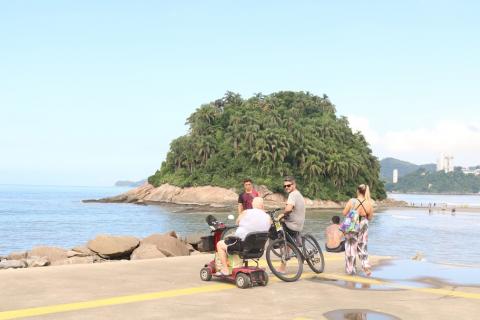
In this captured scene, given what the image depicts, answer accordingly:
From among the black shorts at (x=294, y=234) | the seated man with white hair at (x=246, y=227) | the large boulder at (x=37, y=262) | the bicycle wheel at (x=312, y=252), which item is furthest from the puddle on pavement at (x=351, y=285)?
the large boulder at (x=37, y=262)

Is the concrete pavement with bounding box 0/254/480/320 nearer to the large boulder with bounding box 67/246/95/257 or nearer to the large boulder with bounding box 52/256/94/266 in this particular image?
the large boulder with bounding box 52/256/94/266

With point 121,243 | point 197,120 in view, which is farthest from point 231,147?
point 121,243

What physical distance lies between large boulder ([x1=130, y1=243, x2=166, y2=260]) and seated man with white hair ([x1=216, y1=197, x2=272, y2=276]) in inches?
217

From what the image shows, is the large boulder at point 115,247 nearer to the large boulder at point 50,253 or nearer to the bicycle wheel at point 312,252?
the large boulder at point 50,253

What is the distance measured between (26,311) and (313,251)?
5.42 meters

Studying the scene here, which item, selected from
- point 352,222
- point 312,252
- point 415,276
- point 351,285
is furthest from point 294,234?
point 415,276

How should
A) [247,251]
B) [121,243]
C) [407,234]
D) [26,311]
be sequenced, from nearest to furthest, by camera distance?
[26,311] < [247,251] < [121,243] < [407,234]

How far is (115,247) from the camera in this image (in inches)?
601

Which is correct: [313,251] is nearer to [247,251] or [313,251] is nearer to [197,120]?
[247,251]

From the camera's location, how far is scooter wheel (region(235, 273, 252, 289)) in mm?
8508

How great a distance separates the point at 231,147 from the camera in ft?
334

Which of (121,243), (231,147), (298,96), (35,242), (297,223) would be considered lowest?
(35,242)

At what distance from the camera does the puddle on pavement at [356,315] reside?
22.0 feet

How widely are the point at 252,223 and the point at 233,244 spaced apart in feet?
1.52
